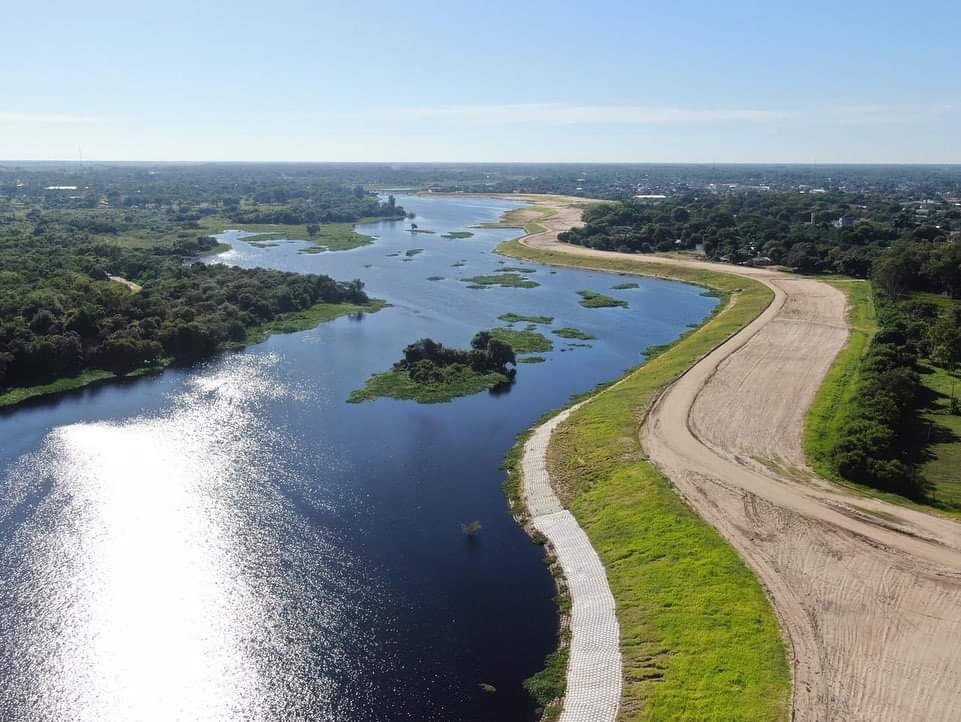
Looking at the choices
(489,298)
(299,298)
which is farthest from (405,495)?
(489,298)

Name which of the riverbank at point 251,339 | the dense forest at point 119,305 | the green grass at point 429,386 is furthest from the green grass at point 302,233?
the green grass at point 429,386

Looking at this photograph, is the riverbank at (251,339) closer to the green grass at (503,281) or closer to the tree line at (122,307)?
the tree line at (122,307)

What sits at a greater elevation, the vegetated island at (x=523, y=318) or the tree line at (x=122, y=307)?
the tree line at (x=122, y=307)

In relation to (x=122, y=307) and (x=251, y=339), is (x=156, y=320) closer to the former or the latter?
(x=122, y=307)

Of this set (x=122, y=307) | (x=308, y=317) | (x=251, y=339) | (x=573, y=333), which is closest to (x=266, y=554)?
(x=251, y=339)

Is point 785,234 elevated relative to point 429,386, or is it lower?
elevated

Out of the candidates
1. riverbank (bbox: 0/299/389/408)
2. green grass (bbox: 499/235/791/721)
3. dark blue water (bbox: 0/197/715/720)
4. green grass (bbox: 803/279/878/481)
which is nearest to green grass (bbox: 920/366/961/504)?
green grass (bbox: 803/279/878/481)

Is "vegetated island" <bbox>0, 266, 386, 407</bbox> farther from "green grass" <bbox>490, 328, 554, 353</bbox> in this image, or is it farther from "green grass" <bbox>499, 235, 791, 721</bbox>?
"green grass" <bbox>499, 235, 791, 721</bbox>
